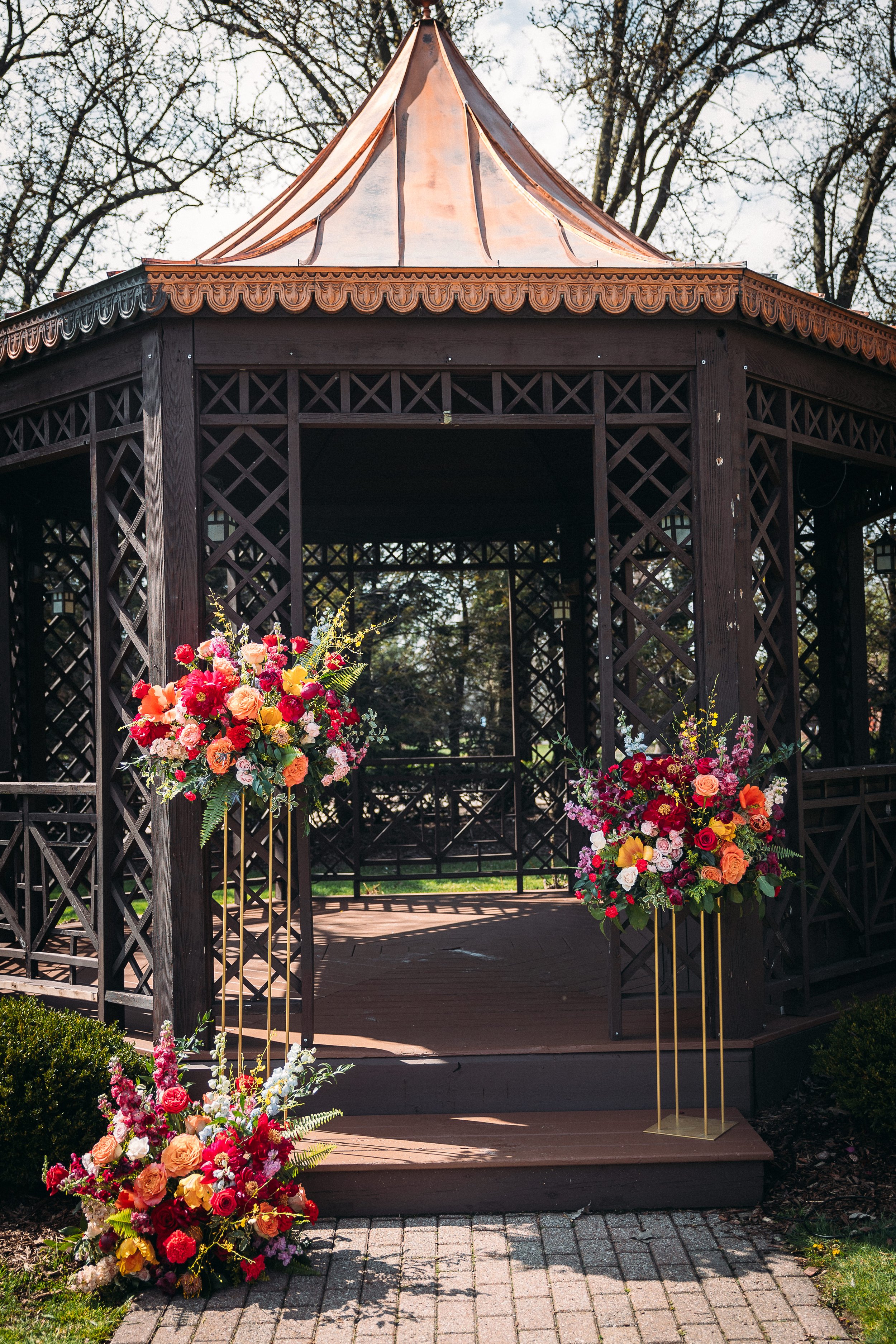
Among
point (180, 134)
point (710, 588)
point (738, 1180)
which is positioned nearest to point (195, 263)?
point (710, 588)

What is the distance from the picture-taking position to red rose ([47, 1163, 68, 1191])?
11.2ft

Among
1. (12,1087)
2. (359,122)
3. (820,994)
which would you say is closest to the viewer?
(12,1087)

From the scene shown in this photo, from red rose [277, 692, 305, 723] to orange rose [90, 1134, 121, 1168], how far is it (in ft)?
5.09

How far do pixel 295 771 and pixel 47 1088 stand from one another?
1.62 m

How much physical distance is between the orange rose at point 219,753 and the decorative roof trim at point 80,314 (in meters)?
2.01

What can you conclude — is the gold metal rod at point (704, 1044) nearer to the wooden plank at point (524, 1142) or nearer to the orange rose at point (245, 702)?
the wooden plank at point (524, 1142)

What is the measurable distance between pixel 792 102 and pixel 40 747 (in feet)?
41.9

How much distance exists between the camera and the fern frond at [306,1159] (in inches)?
143

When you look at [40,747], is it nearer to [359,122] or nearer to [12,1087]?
[12,1087]

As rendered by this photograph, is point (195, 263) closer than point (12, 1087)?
No

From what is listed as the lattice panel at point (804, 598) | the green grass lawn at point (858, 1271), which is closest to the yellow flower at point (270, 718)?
the green grass lawn at point (858, 1271)

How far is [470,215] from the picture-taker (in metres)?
5.40

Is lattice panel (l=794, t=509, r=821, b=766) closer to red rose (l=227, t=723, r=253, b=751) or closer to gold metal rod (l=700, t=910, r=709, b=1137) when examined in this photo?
gold metal rod (l=700, t=910, r=709, b=1137)

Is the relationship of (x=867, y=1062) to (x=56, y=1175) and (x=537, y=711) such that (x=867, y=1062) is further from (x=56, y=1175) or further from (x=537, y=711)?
(x=537, y=711)
